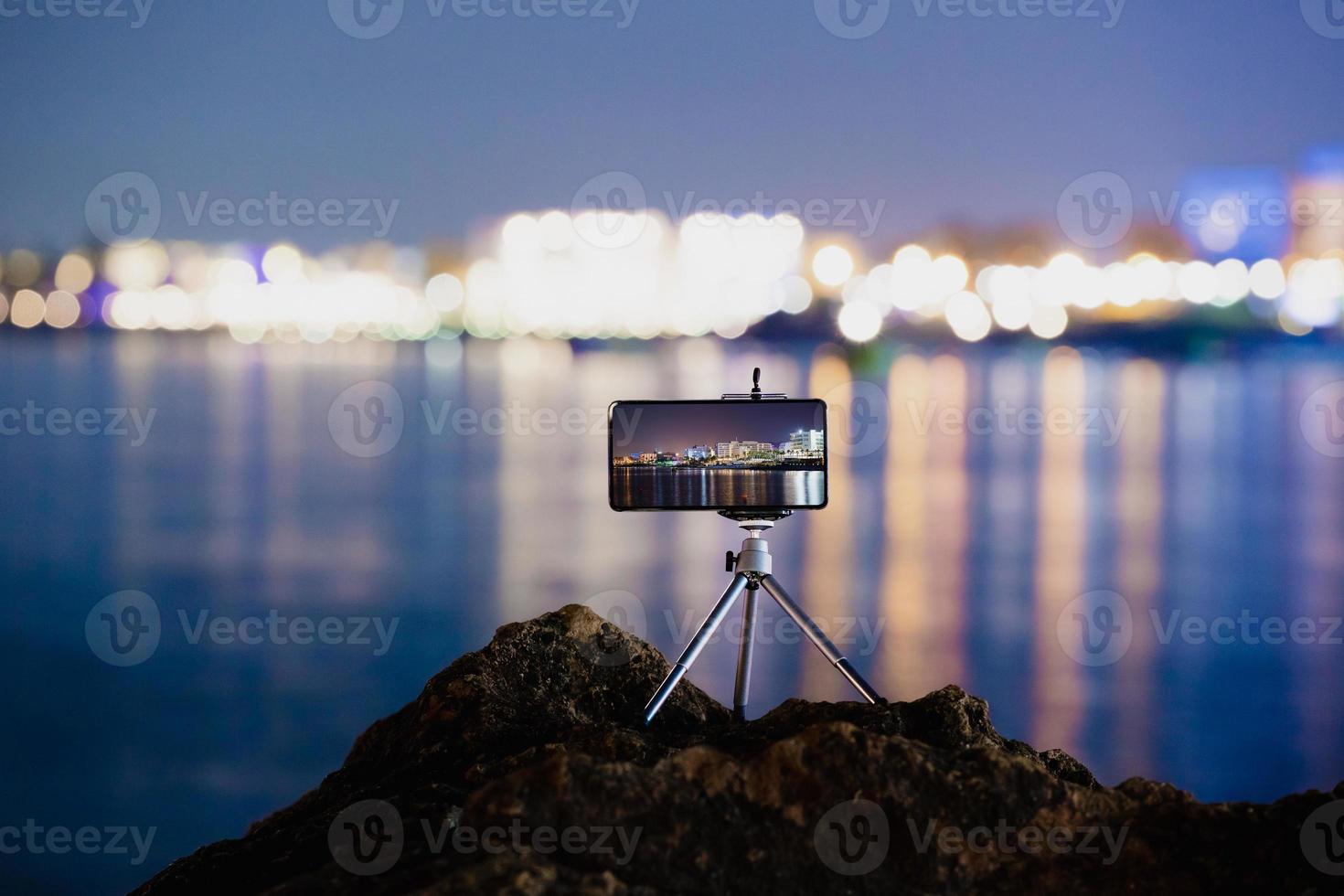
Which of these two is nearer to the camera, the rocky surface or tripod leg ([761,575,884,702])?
the rocky surface

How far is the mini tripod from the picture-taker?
Answer: 3537 mm

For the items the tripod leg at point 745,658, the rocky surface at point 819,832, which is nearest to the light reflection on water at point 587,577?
the tripod leg at point 745,658

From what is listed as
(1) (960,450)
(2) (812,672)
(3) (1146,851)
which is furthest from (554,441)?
(3) (1146,851)

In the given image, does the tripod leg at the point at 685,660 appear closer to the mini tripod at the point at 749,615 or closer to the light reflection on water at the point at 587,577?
the mini tripod at the point at 749,615

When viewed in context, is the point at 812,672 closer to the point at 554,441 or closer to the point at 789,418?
the point at 789,418

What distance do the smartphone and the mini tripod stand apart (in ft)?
0.25

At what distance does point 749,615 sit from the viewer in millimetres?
3775

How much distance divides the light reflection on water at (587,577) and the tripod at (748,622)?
11.4 feet

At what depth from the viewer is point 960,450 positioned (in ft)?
68.8

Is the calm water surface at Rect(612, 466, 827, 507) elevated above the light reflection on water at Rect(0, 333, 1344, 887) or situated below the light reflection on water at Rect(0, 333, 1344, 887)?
above

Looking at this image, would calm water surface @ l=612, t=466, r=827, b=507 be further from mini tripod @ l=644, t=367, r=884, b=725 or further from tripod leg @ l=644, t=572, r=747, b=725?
tripod leg @ l=644, t=572, r=747, b=725

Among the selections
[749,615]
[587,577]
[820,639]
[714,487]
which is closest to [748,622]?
[749,615]

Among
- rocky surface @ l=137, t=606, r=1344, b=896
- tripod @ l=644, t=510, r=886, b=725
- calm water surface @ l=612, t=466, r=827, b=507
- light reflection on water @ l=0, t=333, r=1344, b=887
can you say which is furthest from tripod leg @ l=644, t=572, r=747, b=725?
light reflection on water @ l=0, t=333, r=1344, b=887

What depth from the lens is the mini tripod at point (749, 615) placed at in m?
3.54
